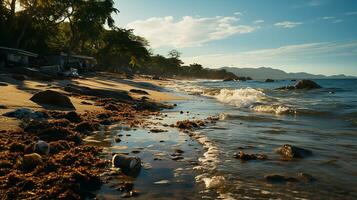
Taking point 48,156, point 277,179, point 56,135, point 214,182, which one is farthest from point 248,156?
point 56,135

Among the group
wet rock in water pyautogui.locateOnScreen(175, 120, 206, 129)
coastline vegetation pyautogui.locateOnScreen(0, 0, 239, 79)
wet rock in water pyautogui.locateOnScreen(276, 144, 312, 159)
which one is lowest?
wet rock in water pyautogui.locateOnScreen(175, 120, 206, 129)

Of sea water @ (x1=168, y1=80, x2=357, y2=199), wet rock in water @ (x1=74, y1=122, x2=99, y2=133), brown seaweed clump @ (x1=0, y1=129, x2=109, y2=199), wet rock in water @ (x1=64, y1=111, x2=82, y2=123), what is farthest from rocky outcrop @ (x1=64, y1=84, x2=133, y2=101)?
brown seaweed clump @ (x1=0, y1=129, x2=109, y2=199)

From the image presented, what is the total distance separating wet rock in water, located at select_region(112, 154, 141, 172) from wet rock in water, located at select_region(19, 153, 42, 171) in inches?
60.7

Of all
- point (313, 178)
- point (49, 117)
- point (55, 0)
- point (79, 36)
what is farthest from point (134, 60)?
point (313, 178)

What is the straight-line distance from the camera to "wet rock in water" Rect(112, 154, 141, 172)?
7340mm

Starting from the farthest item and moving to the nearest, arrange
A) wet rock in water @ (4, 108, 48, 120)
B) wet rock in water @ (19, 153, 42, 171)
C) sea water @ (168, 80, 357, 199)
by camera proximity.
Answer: wet rock in water @ (4, 108, 48, 120) < wet rock in water @ (19, 153, 42, 171) < sea water @ (168, 80, 357, 199)

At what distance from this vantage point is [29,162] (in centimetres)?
706

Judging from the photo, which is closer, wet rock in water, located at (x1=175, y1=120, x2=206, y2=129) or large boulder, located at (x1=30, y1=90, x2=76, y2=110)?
wet rock in water, located at (x1=175, y1=120, x2=206, y2=129)

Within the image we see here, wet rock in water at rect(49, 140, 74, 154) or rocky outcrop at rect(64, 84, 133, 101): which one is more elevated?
rocky outcrop at rect(64, 84, 133, 101)

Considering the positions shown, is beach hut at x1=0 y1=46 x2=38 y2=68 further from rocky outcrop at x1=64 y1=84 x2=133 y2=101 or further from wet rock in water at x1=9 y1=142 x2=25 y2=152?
wet rock in water at x1=9 y1=142 x2=25 y2=152

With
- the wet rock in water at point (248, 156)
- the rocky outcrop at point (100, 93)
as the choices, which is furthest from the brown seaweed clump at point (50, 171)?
the rocky outcrop at point (100, 93)

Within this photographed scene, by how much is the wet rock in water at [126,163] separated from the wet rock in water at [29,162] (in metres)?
1.54

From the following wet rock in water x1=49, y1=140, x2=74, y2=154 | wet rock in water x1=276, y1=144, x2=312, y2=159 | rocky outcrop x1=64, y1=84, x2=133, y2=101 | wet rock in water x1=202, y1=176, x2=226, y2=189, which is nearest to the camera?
wet rock in water x1=202, y1=176, x2=226, y2=189

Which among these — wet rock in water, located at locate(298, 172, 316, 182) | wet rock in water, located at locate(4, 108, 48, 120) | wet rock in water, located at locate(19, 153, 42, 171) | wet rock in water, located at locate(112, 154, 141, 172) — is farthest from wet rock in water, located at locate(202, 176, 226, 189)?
wet rock in water, located at locate(4, 108, 48, 120)
